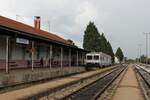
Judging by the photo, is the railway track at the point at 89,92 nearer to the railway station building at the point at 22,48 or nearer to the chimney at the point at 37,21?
the railway station building at the point at 22,48

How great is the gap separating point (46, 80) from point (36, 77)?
5.63 ft

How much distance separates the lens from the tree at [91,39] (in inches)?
3798

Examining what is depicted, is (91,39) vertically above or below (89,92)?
above

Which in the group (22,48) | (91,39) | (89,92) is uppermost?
(91,39)

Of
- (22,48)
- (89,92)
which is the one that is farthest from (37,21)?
(89,92)

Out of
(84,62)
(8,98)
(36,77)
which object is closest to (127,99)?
(8,98)

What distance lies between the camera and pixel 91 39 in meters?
97.5

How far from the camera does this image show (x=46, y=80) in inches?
1066

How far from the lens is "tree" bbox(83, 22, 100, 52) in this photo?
96.5 m

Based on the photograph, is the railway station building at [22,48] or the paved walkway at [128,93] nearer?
the paved walkway at [128,93]

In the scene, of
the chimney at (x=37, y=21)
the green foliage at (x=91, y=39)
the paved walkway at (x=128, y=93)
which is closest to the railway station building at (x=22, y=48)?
the paved walkway at (x=128, y=93)

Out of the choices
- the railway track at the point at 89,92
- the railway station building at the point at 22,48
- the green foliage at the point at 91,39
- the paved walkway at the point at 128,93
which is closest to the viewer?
the railway track at the point at 89,92

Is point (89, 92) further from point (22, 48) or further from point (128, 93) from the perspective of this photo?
point (22, 48)

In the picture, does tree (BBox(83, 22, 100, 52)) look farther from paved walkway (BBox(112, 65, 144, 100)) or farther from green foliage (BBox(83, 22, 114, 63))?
paved walkway (BBox(112, 65, 144, 100))
